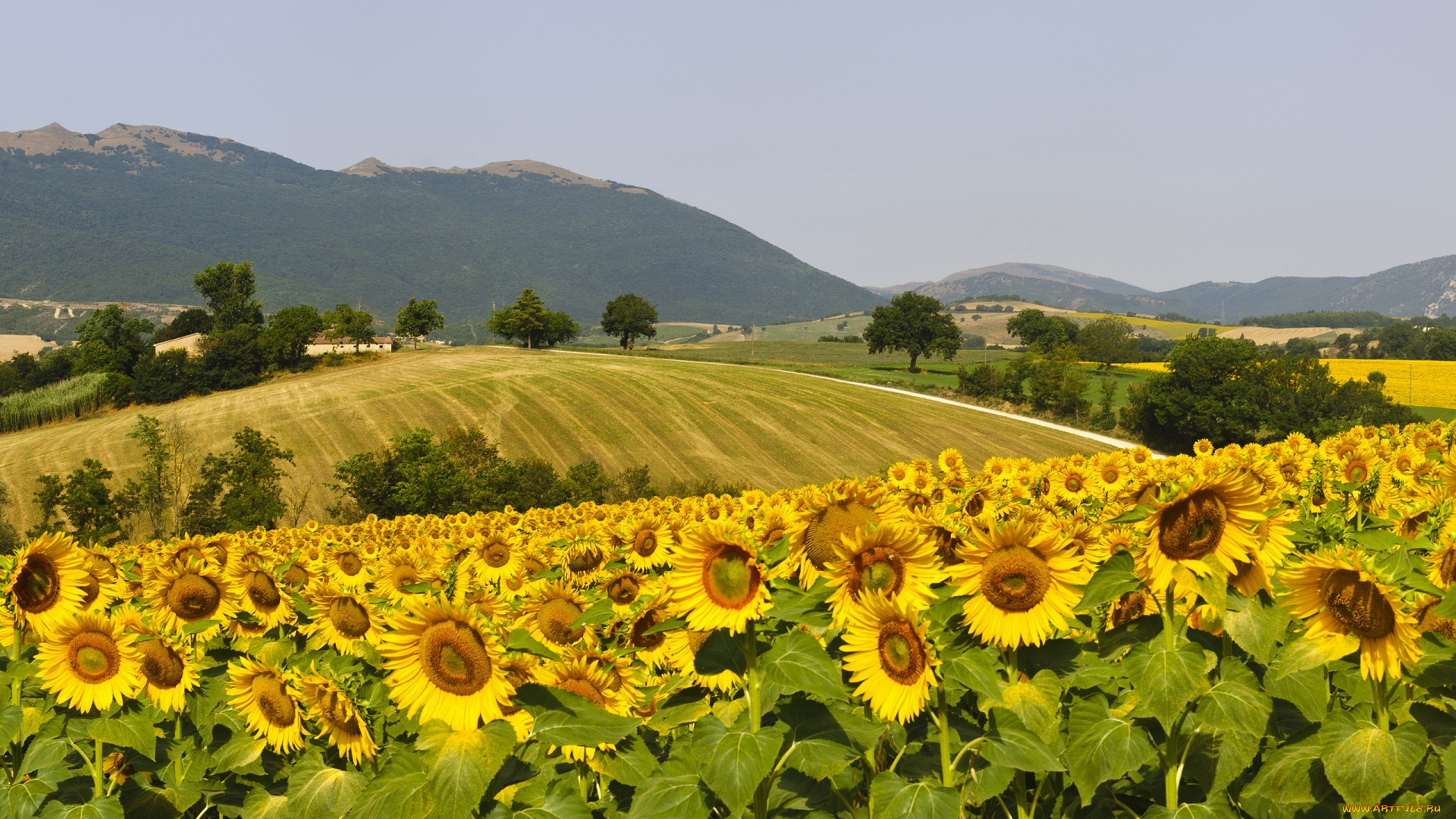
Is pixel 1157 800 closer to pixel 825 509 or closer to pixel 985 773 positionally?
pixel 985 773

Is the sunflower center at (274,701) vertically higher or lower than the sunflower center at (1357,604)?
lower

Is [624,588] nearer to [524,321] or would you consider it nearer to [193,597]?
[193,597]

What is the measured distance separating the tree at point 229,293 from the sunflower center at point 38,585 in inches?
5439

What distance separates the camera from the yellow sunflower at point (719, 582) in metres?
2.63

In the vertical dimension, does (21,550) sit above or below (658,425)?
above

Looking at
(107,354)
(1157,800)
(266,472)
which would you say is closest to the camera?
(1157,800)

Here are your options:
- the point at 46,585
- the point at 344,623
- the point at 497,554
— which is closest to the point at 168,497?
the point at 497,554

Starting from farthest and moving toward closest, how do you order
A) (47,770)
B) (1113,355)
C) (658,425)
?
1. (1113,355)
2. (658,425)
3. (47,770)

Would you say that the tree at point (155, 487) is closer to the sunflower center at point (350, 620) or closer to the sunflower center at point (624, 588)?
the sunflower center at point (350, 620)

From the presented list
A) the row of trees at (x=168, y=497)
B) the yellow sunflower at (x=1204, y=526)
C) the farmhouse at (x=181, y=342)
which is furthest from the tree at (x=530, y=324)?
the yellow sunflower at (x=1204, y=526)

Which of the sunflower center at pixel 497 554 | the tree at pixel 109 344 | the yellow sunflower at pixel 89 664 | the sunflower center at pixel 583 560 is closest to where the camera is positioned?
the yellow sunflower at pixel 89 664

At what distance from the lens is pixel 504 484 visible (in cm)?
4778

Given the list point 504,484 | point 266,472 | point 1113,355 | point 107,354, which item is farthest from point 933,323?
point 107,354

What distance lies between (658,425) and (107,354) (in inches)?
2977
